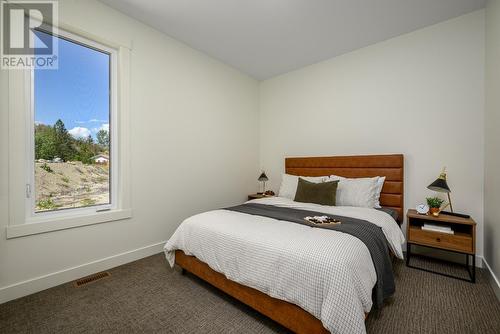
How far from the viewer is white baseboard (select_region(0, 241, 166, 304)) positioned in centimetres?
187

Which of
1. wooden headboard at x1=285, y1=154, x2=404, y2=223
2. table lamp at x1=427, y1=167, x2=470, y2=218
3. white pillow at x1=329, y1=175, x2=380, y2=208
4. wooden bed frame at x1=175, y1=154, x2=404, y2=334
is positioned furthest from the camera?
wooden headboard at x1=285, y1=154, x2=404, y2=223

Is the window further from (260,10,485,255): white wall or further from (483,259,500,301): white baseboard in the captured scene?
(483,259,500,301): white baseboard

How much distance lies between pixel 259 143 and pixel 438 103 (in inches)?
113

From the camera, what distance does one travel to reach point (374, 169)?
302 centimetres

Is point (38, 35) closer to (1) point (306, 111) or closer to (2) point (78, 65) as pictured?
(2) point (78, 65)

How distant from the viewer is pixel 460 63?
253cm

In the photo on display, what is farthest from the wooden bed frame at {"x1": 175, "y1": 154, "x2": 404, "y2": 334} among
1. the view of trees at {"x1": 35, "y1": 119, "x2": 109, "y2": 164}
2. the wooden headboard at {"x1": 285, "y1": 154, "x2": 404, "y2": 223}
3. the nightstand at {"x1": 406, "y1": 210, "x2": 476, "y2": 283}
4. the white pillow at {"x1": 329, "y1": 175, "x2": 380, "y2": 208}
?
the view of trees at {"x1": 35, "y1": 119, "x2": 109, "y2": 164}

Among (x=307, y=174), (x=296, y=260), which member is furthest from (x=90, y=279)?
(x=307, y=174)

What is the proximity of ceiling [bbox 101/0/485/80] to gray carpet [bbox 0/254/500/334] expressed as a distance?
2.92 metres

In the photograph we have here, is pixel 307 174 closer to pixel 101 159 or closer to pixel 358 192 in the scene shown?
pixel 358 192

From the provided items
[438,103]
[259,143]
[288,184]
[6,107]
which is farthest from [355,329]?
[259,143]

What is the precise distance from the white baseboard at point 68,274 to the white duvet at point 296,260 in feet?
3.10

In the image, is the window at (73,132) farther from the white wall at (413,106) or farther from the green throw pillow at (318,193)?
the white wall at (413,106)

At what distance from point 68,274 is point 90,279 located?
0.67 ft
